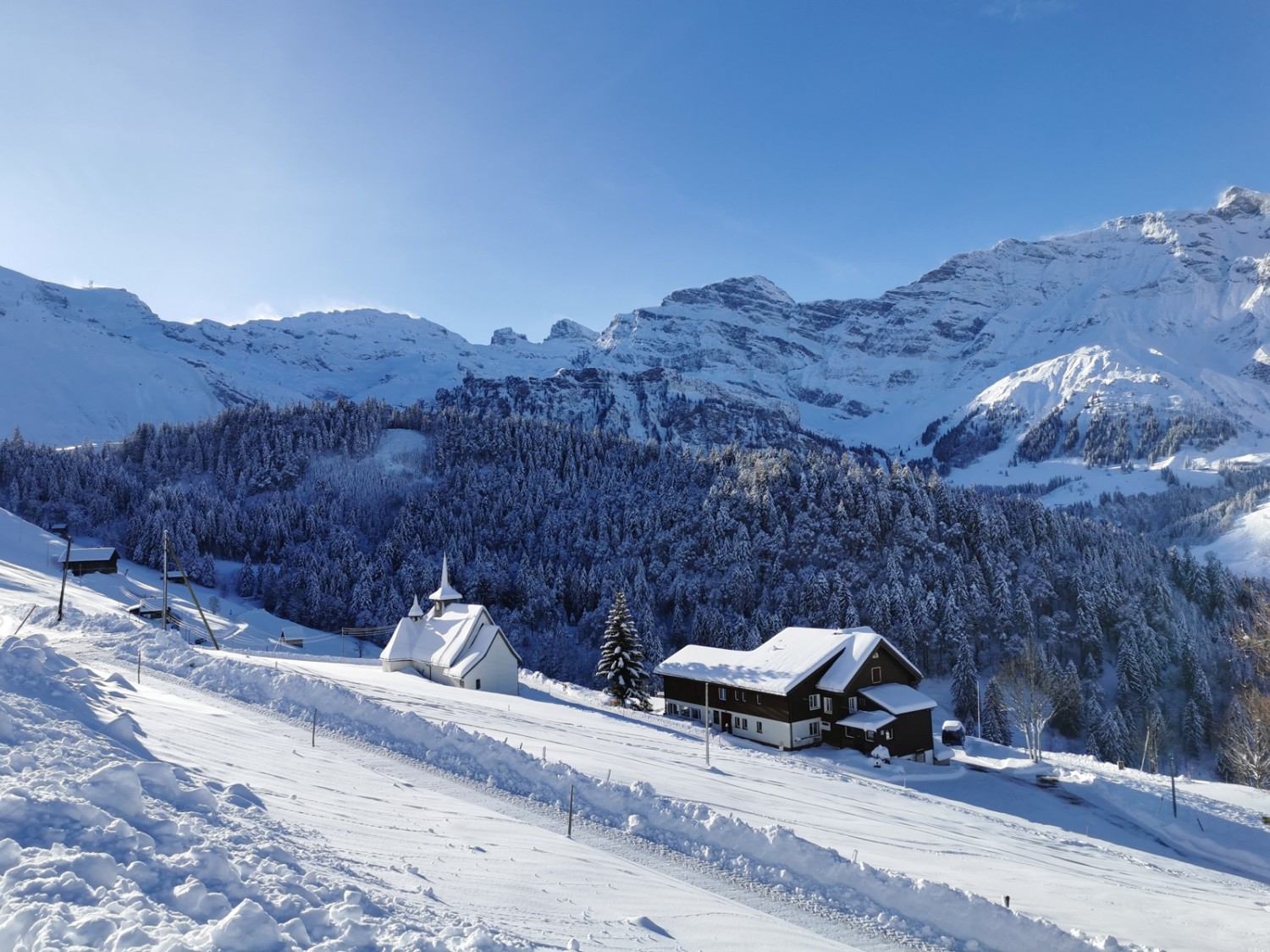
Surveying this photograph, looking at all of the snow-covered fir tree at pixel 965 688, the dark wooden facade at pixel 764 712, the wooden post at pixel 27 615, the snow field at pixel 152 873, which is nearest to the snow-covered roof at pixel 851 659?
the dark wooden facade at pixel 764 712

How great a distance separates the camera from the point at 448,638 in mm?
49906

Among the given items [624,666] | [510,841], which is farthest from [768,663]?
[510,841]

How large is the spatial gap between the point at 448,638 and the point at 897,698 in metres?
31.0

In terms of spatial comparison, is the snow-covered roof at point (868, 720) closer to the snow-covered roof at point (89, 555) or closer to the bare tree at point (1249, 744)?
the bare tree at point (1249, 744)

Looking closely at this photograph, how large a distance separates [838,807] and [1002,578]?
73384 mm

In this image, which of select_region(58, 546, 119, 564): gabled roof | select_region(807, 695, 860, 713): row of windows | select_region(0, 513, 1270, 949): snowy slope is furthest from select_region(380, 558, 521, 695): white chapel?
select_region(58, 546, 119, 564): gabled roof

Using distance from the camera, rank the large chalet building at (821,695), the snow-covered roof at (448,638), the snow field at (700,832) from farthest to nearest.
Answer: the snow-covered roof at (448,638) → the large chalet building at (821,695) → the snow field at (700,832)

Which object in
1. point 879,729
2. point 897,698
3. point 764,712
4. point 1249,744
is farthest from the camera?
point 1249,744

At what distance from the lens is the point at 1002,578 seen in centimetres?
8406

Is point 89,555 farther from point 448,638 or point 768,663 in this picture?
point 768,663

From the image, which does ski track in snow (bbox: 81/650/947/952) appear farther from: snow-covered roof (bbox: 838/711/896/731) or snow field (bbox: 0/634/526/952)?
snow-covered roof (bbox: 838/711/896/731)

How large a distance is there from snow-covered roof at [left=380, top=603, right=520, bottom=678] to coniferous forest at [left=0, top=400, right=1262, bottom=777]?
31.5m

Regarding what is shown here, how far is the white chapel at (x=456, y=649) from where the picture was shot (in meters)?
46.6

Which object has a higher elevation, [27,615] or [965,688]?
[27,615]
